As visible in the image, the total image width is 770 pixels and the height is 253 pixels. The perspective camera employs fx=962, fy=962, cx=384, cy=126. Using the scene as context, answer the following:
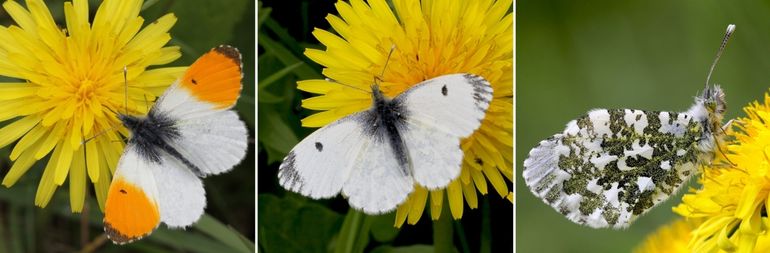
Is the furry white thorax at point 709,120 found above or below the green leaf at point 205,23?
below

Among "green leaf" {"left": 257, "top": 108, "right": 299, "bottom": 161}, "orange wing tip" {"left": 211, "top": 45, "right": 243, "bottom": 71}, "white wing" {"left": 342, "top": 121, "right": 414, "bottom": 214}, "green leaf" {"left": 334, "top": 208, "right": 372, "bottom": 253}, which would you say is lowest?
"green leaf" {"left": 334, "top": 208, "right": 372, "bottom": 253}

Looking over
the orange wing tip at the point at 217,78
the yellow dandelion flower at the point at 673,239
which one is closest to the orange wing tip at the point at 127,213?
the orange wing tip at the point at 217,78

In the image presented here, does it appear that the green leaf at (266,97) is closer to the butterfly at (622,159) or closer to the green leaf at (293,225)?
the green leaf at (293,225)

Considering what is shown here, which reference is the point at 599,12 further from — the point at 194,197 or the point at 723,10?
the point at 194,197

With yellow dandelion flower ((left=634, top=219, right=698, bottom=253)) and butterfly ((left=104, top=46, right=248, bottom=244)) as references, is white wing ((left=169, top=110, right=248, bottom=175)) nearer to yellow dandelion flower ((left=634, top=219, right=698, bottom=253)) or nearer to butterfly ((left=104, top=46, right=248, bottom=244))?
butterfly ((left=104, top=46, right=248, bottom=244))

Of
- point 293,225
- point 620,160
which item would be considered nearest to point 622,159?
point 620,160

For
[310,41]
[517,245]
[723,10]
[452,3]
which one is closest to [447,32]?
[452,3]

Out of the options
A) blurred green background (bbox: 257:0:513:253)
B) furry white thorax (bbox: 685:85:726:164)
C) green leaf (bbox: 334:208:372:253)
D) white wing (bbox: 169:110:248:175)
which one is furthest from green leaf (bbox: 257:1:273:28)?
furry white thorax (bbox: 685:85:726:164)
